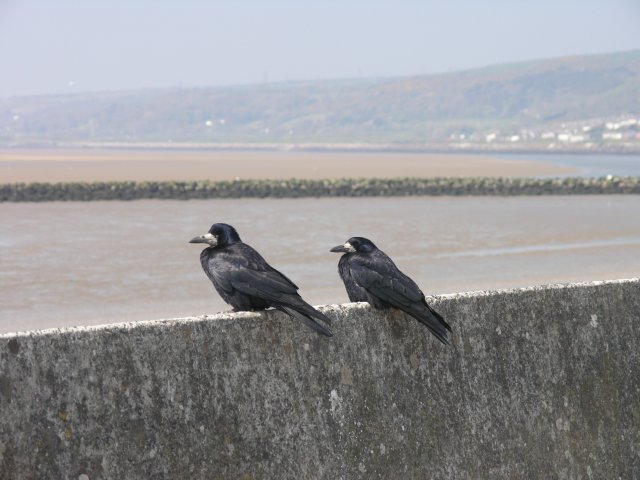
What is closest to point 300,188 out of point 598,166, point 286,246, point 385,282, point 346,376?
point 286,246

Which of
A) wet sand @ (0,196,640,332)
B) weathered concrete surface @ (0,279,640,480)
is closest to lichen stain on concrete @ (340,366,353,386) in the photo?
weathered concrete surface @ (0,279,640,480)

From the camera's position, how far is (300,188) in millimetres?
49500

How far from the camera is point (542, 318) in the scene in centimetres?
648

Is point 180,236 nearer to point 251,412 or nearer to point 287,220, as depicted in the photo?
point 287,220

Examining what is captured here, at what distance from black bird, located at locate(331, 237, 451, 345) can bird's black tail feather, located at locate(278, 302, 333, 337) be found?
0.52m

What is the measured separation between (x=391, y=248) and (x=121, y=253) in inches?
264

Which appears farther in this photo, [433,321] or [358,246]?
[358,246]

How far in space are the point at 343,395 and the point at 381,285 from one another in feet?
2.52

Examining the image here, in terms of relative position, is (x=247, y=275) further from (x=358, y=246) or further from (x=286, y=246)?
(x=286, y=246)

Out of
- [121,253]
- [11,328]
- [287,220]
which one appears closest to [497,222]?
[287,220]

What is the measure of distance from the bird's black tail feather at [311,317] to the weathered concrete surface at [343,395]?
0.08m

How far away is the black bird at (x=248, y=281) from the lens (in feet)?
18.5

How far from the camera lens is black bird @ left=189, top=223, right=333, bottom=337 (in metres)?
5.65

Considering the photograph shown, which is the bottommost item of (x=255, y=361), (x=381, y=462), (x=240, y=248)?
(x=381, y=462)
